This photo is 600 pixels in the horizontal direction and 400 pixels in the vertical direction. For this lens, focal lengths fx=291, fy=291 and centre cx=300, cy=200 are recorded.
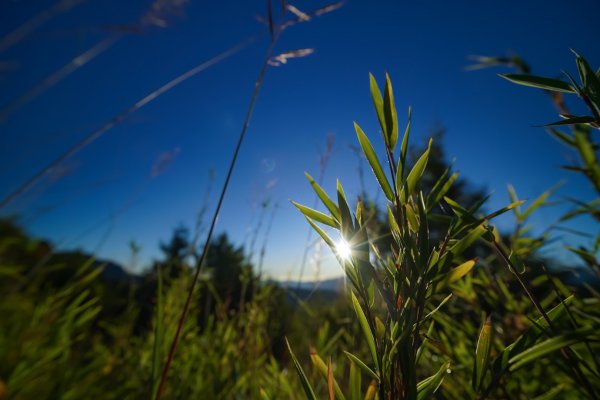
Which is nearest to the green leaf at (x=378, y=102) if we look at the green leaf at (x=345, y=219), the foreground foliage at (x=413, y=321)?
the foreground foliage at (x=413, y=321)

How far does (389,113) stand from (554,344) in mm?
307

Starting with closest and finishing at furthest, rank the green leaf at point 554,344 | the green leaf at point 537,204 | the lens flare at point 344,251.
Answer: the green leaf at point 554,344, the lens flare at point 344,251, the green leaf at point 537,204

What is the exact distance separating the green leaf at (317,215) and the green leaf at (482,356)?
228 mm

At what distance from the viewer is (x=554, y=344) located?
0.92ft

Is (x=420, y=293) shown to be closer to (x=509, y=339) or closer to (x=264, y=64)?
(x=264, y=64)

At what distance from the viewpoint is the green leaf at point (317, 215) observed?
44cm

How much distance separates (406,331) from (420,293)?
0.06 metres

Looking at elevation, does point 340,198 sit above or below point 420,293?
above

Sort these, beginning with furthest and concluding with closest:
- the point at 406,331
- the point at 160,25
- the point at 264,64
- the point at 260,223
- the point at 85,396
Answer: the point at 260,223, the point at 85,396, the point at 160,25, the point at 264,64, the point at 406,331

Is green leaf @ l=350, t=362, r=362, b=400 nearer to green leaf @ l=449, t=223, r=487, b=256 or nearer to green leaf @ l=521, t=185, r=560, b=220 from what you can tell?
green leaf @ l=449, t=223, r=487, b=256

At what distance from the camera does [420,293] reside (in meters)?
0.34

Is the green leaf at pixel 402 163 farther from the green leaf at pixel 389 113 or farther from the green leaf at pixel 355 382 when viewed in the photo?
the green leaf at pixel 355 382

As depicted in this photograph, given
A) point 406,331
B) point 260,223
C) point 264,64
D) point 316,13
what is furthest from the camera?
point 260,223

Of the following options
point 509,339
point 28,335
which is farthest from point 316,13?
point 28,335
